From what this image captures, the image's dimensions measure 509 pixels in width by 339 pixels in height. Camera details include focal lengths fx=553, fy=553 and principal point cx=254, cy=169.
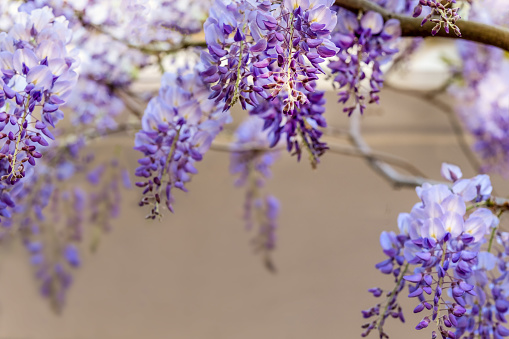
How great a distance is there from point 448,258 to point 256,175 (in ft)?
1.95

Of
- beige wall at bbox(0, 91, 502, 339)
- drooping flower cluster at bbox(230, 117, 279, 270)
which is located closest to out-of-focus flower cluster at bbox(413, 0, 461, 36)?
drooping flower cluster at bbox(230, 117, 279, 270)

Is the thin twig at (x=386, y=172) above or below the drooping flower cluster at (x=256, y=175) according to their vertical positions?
above

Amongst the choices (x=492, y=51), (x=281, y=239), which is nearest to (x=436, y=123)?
(x=492, y=51)

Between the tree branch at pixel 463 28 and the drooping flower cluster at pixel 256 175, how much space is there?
0.38 m

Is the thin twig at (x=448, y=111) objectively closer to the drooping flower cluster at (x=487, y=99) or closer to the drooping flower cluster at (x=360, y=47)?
the drooping flower cluster at (x=487, y=99)

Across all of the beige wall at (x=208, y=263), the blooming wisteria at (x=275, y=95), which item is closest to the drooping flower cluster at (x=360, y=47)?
the blooming wisteria at (x=275, y=95)

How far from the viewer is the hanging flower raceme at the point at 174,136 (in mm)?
348

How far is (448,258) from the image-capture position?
1.03 feet

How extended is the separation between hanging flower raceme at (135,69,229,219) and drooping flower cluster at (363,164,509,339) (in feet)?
0.44

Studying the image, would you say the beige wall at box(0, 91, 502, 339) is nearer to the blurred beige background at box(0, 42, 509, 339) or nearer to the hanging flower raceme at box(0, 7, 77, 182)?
the blurred beige background at box(0, 42, 509, 339)

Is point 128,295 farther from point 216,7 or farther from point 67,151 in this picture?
point 216,7

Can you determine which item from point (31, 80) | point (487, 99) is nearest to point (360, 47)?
point (31, 80)

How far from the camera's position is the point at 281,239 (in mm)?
934

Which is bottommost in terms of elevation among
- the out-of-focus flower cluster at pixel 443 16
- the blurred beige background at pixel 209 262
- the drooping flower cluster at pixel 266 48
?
the blurred beige background at pixel 209 262
